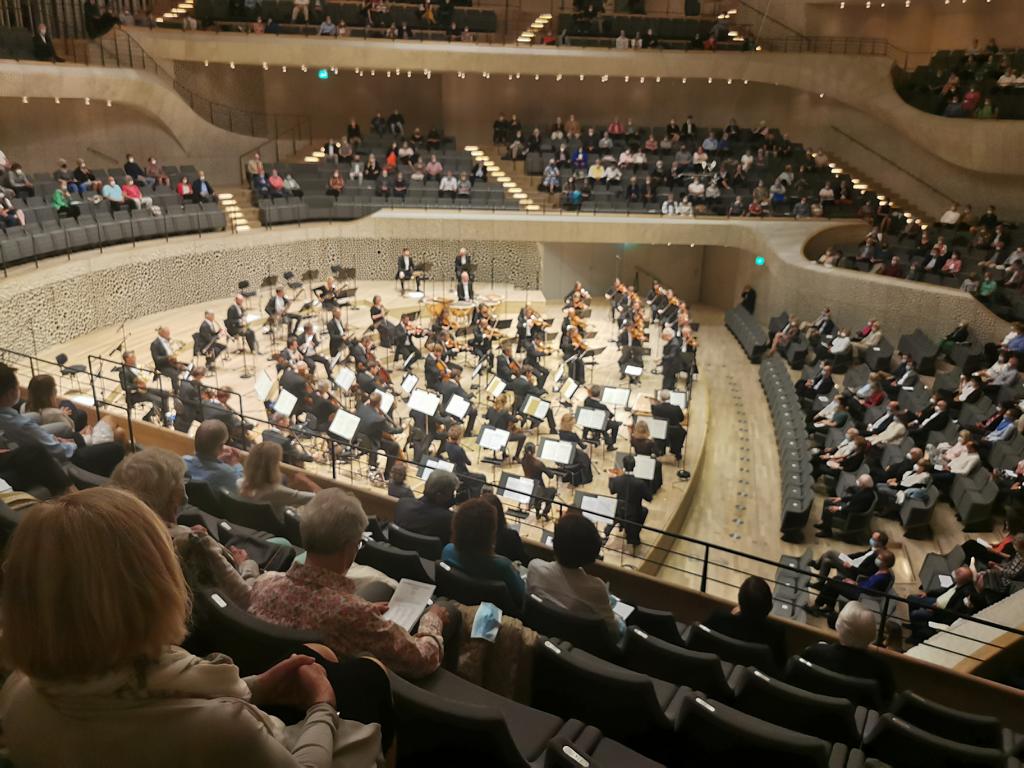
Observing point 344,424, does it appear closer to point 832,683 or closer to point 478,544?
point 478,544

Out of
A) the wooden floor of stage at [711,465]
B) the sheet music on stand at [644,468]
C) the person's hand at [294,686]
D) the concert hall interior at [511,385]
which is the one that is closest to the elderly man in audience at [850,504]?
the concert hall interior at [511,385]

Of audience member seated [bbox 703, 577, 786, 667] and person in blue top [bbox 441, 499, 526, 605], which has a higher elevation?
person in blue top [bbox 441, 499, 526, 605]

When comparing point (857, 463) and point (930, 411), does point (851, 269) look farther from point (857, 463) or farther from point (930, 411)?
point (857, 463)

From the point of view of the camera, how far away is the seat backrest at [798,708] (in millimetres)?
3527

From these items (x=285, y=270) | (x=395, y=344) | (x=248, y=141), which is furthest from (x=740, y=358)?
(x=248, y=141)

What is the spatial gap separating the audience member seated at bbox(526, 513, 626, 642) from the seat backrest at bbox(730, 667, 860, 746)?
26.4 inches

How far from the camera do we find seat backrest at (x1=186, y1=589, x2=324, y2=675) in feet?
8.40

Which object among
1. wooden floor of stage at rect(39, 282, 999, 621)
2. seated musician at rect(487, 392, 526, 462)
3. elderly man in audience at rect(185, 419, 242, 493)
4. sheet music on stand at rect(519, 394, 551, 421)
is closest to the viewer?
elderly man in audience at rect(185, 419, 242, 493)

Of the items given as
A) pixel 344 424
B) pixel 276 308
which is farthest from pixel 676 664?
pixel 276 308

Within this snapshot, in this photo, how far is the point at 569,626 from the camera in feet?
12.6

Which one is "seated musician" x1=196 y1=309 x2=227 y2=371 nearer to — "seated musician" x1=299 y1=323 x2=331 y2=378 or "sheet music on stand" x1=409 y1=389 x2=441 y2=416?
"seated musician" x1=299 y1=323 x2=331 y2=378

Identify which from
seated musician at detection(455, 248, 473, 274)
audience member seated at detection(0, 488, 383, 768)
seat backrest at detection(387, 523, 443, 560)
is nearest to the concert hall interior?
audience member seated at detection(0, 488, 383, 768)

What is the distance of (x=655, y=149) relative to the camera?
23.1m

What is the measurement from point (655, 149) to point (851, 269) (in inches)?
291
